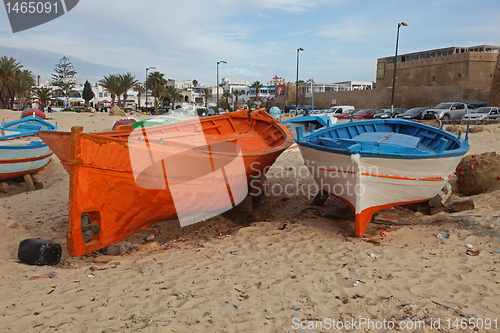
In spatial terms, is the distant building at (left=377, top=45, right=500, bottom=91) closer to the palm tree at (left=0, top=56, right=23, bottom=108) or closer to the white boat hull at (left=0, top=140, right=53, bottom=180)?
the white boat hull at (left=0, top=140, right=53, bottom=180)

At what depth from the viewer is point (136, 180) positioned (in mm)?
4852

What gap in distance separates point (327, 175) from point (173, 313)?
377 centimetres

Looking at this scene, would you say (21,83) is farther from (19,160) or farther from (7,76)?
(19,160)

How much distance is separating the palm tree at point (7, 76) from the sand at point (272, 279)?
1378 inches

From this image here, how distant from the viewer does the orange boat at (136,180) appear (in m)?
4.43

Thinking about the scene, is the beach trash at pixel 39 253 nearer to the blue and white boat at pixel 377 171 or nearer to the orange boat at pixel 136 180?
the orange boat at pixel 136 180

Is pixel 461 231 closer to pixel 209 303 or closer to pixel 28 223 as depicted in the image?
pixel 209 303

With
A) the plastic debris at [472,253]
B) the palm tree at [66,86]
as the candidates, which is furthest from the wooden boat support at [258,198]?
the palm tree at [66,86]

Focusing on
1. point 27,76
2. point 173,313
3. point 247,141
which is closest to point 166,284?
point 173,313

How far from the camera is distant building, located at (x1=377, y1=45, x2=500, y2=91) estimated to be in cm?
3725

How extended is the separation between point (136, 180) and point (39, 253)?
5.25ft

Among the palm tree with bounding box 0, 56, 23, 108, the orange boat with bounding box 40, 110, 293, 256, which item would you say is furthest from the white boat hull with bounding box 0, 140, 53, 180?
the palm tree with bounding box 0, 56, 23, 108

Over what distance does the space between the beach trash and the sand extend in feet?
0.33

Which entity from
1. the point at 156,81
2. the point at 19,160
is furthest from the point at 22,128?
the point at 156,81
